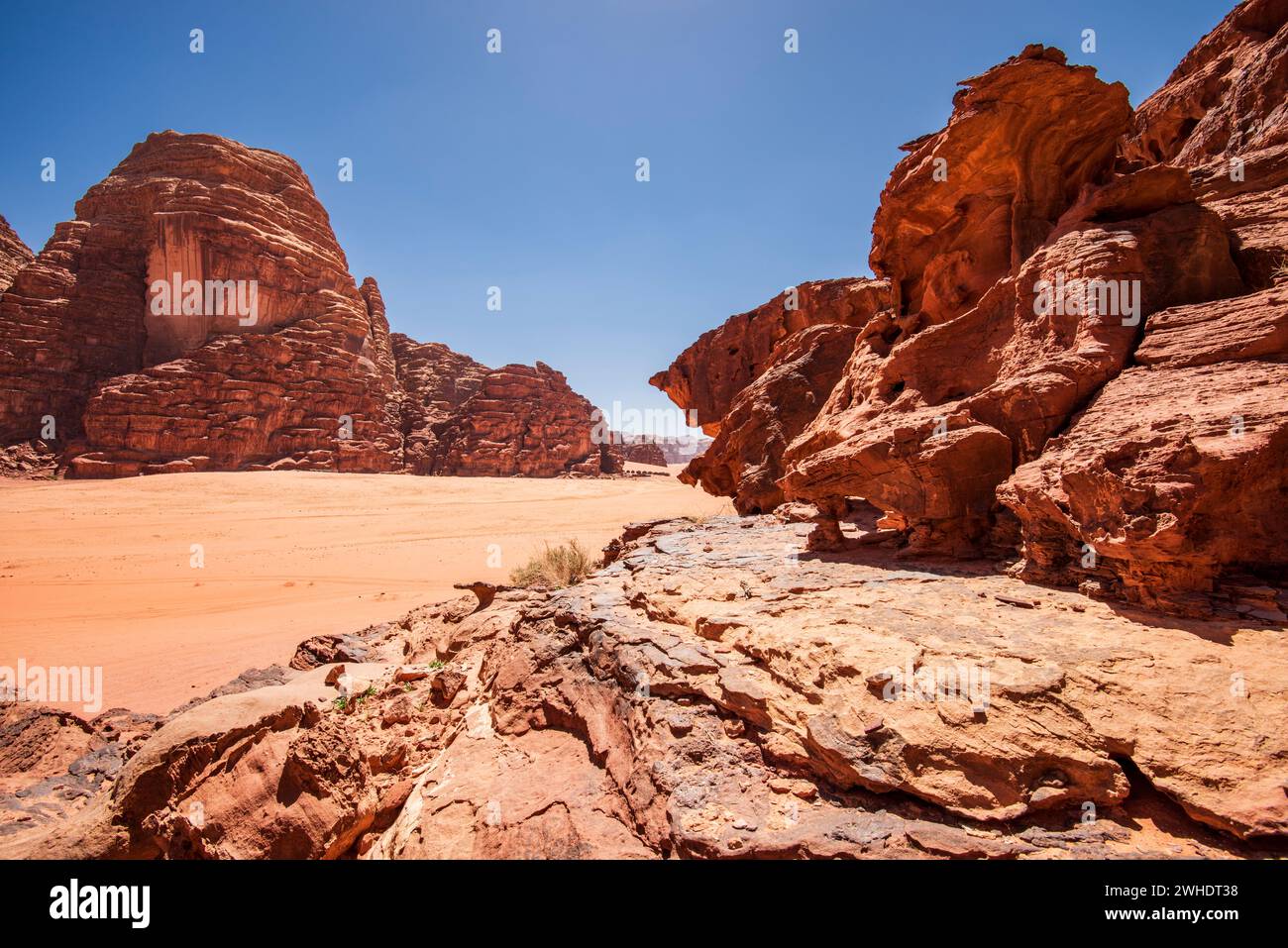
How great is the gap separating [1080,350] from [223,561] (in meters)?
19.6

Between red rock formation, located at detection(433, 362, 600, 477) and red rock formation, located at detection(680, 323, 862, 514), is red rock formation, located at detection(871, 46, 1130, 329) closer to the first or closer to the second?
red rock formation, located at detection(680, 323, 862, 514)

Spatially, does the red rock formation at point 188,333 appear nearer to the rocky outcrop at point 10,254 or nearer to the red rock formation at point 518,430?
the rocky outcrop at point 10,254

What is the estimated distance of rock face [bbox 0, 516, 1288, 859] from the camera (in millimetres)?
2006

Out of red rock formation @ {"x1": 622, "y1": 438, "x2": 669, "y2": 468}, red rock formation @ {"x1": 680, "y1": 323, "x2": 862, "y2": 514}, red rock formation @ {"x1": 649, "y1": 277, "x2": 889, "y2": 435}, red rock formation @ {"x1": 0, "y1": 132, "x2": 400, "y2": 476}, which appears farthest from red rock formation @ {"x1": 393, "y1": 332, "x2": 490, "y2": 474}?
red rock formation @ {"x1": 680, "y1": 323, "x2": 862, "y2": 514}

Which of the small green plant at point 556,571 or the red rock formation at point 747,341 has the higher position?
the red rock formation at point 747,341

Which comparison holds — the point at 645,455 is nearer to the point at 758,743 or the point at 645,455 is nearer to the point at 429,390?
the point at 429,390

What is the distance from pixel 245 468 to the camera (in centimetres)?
4119

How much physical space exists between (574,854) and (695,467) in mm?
12216

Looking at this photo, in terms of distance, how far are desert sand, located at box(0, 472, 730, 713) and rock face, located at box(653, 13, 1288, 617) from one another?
877 centimetres

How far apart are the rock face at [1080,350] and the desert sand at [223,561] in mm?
8772

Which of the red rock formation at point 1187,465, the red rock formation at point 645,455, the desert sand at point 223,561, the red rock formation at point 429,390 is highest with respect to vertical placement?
the red rock formation at point 429,390

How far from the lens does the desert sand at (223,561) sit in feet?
25.1

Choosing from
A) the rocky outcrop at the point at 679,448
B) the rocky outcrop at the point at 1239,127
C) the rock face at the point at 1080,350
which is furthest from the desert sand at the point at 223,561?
the rocky outcrop at the point at 679,448
